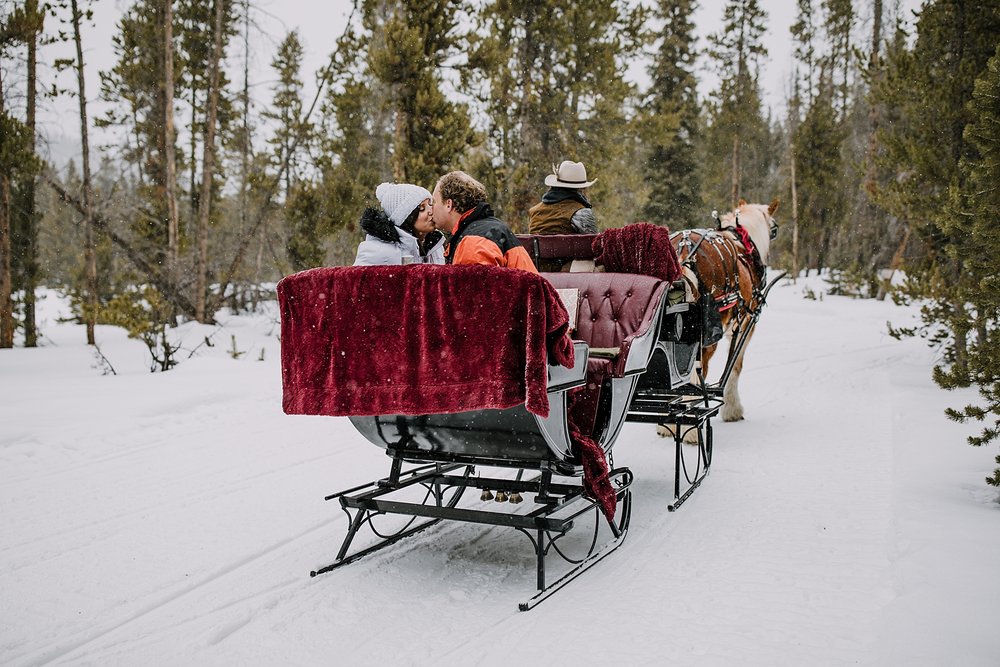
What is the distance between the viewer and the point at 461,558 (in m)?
→ 4.29

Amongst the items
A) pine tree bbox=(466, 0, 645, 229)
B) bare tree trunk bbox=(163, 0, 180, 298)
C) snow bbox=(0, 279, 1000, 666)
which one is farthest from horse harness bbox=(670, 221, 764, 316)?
bare tree trunk bbox=(163, 0, 180, 298)

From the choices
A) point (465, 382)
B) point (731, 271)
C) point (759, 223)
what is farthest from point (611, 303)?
point (759, 223)

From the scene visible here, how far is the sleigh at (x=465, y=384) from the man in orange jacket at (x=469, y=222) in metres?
0.50

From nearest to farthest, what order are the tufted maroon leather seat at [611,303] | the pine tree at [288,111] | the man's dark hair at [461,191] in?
the man's dark hair at [461,191]
the tufted maroon leather seat at [611,303]
the pine tree at [288,111]

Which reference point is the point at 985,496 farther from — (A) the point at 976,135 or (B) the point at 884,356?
(B) the point at 884,356

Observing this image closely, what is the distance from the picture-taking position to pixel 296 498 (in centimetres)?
538

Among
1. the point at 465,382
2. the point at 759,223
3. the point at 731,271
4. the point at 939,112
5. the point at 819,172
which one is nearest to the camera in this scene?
the point at 465,382

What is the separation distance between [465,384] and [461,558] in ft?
4.53

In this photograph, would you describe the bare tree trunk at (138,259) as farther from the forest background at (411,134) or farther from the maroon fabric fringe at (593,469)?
the maroon fabric fringe at (593,469)

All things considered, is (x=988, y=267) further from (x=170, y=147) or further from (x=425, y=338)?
(x=170, y=147)

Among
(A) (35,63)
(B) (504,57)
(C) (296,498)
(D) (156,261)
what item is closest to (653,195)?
(B) (504,57)

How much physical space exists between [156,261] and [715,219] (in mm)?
14881

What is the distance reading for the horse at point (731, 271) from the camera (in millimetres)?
6559

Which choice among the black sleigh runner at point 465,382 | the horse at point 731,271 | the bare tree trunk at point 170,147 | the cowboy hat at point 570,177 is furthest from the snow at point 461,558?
the bare tree trunk at point 170,147
